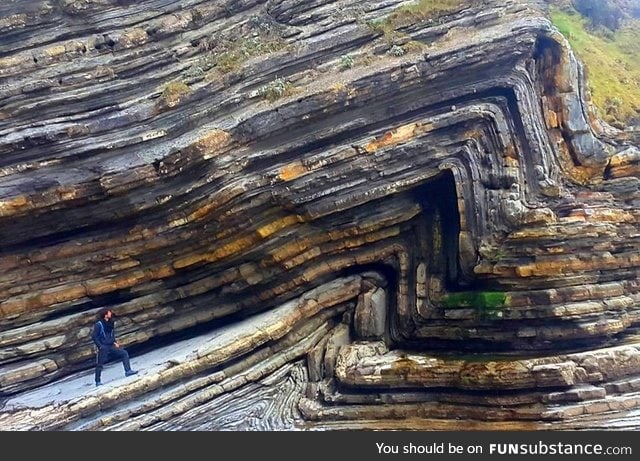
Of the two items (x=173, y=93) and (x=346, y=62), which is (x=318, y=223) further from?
(x=173, y=93)

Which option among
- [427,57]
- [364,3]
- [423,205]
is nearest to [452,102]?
[427,57]

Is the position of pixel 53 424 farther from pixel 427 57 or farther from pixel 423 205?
pixel 427 57

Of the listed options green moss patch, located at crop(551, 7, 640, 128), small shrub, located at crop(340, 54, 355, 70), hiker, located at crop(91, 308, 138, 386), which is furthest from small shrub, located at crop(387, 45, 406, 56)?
hiker, located at crop(91, 308, 138, 386)

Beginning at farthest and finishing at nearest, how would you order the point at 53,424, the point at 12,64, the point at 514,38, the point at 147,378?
the point at 12,64, the point at 514,38, the point at 147,378, the point at 53,424

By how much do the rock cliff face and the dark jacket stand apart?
2.12 feet

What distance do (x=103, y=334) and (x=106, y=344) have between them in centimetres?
18

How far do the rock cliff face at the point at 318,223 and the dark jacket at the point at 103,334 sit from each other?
65 cm

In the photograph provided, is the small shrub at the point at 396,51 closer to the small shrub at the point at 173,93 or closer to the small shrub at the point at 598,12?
the small shrub at the point at 173,93

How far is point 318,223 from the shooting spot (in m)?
12.2

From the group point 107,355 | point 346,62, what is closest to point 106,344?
point 107,355

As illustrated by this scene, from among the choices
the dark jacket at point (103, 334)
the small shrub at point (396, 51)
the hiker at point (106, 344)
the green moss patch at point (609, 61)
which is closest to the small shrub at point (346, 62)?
the small shrub at point (396, 51)

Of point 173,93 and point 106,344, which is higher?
point 173,93

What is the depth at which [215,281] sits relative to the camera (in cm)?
1247

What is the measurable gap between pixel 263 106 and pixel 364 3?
3.34m
